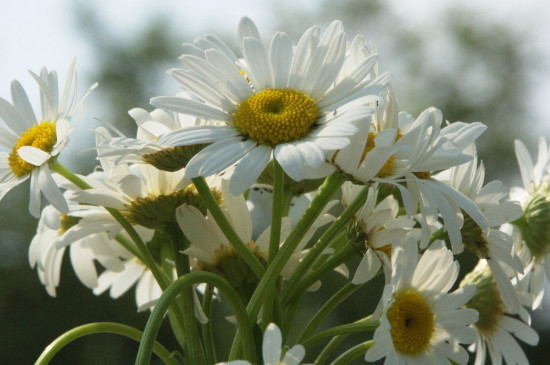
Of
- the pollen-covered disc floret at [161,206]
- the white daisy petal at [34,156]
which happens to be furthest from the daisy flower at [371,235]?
the white daisy petal at [34,156]

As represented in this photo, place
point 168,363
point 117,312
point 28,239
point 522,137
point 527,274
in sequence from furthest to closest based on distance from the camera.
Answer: point 522,137 < point 28,239 < point 117,312 < point 527,274 < point 168,363

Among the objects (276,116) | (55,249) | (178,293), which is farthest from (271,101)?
(55,249)

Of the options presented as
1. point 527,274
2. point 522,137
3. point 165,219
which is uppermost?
point 165,219

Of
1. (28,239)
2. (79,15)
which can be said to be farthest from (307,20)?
(28,239)

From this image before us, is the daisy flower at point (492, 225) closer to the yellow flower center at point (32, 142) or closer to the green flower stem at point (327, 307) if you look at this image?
the green flower stem at point (327, 307)

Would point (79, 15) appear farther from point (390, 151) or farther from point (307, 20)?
point (390, 151)

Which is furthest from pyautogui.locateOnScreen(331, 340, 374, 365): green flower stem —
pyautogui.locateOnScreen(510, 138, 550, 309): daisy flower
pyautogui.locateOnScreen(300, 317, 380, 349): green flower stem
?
pyautogui.locateOnScreen(510, 138, 550, 309): daisy flower

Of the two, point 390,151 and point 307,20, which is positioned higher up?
point 390,151

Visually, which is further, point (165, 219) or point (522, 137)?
point (522, 137)
